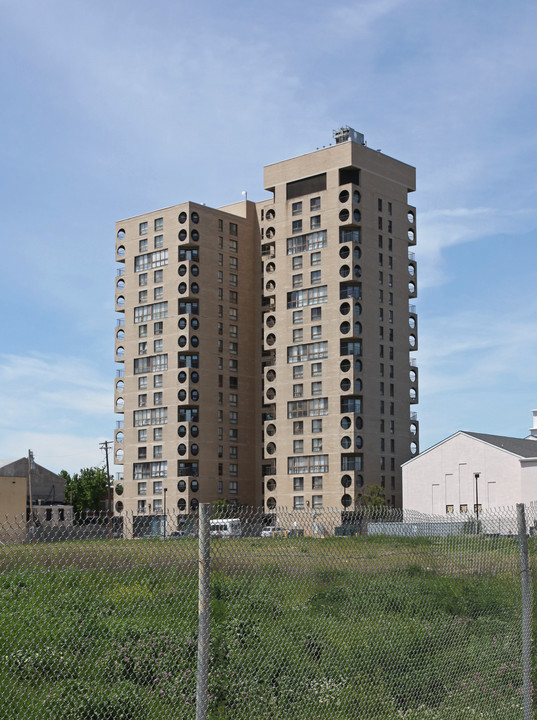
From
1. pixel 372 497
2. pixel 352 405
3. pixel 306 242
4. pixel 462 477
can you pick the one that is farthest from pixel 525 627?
pixel 306 242

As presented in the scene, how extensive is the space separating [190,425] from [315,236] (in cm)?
2455

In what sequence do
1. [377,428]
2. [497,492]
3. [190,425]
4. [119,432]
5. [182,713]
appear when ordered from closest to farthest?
Answer: [182,713], [497,492], [377,428], [190,425], [119,432]

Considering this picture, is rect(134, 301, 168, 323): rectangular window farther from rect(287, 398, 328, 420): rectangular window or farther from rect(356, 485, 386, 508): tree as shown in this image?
rect(356, 485, 386, 508): tree

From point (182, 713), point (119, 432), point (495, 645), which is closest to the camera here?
point (182, 713)

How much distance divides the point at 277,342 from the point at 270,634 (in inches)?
3584

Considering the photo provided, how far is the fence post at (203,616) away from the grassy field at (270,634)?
1.02m

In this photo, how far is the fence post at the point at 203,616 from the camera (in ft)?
24.2

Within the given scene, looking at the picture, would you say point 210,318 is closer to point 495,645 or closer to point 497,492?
point 497,492

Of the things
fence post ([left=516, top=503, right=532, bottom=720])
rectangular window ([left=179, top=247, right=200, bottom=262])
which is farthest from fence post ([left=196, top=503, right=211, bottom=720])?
rectangular window ([left=179, top=247, right=200, bottom=262])

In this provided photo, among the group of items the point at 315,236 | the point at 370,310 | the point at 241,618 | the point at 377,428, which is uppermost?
the point at 315,236

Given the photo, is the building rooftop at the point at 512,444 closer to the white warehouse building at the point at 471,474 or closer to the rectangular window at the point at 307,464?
the white warehouse building at the point at 471,474

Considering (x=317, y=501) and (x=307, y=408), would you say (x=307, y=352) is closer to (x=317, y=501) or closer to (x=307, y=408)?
(x=307, y=408)

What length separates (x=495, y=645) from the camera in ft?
37.6

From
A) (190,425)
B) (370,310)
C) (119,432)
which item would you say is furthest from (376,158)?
(119,432)
